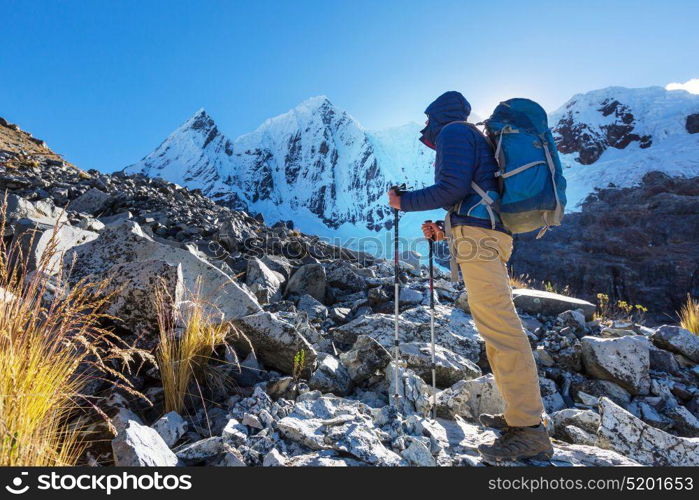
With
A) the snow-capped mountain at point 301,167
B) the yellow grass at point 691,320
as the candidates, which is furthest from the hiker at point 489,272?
the snow-capped mountain at point 301,167

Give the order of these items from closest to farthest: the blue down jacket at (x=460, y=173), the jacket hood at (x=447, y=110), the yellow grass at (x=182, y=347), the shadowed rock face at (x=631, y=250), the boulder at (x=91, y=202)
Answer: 1. the blue down jacket at (x=460, y=173)
2. the yellow grass at (x=182, y=347)
3. the jacket hood at (x=447, y=110)
4. the boulder at (x=91, y=202)
5. the shadowed rock face at (x=631, y=250)

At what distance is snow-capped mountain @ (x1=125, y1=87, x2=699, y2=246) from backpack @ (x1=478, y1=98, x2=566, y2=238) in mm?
90211

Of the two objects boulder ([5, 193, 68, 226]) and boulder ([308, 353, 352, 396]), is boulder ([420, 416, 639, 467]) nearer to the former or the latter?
boulder ([308, 353, 352, 396])

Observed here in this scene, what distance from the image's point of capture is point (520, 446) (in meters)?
2.38

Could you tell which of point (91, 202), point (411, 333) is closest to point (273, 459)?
point (411, 333)

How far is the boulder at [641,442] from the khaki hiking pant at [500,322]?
0.80 metres

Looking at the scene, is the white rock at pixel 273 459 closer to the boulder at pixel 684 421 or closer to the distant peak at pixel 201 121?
the boulder at pixel 684 421

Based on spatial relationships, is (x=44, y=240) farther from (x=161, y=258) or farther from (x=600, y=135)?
(x=600, y=135)

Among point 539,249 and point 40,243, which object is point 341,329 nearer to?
point 40,243

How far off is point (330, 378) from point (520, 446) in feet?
5.49

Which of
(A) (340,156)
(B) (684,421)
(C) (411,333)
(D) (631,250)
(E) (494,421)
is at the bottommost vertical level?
(D) (631,250)

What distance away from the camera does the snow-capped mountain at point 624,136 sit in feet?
243

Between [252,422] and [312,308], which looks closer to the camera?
[252,422]

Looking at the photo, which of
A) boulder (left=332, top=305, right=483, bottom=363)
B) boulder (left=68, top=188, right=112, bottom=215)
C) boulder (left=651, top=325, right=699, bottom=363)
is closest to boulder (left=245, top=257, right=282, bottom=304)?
boulder (left=332, top=305, right=483, bottom=363)
